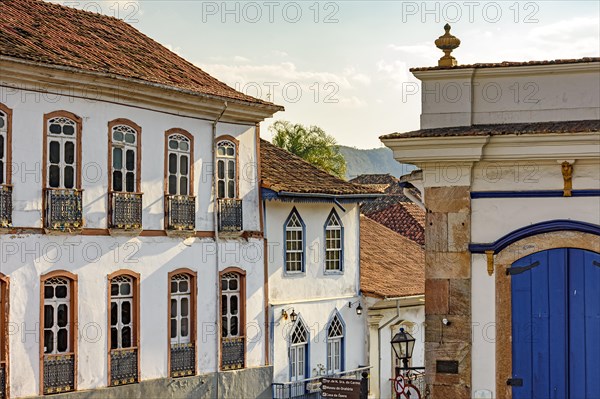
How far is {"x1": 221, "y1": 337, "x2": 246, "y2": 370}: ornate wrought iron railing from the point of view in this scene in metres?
24.6

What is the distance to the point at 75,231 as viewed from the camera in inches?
821

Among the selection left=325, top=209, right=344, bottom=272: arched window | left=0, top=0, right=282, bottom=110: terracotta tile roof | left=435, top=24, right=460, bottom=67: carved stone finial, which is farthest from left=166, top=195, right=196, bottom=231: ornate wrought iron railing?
left=435, top=24, right=460, bottom=67: carved stone finial

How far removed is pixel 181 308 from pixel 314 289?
16.2 ft

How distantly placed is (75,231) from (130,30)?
7.01m

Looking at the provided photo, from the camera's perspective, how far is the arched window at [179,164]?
23.3m

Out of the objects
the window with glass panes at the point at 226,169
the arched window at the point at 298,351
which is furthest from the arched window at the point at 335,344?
the window with glass panes at the point at 226,169

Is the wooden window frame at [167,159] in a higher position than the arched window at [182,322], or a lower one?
higher

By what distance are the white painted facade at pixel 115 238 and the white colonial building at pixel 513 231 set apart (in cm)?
876

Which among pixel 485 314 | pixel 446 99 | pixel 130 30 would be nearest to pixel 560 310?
pixel 485 314

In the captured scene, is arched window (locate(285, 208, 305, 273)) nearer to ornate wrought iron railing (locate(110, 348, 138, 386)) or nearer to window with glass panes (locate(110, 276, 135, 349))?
window with glass panes (locate(110, 276, 135, 349))

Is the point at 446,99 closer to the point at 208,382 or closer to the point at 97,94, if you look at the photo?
the point at 97,94

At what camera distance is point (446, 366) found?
514 inches

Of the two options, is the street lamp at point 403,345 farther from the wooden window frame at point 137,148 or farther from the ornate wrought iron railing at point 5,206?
the wooden window frame at point 137,148

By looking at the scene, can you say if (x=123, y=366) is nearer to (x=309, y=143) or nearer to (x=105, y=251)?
(x=105, y=251)
